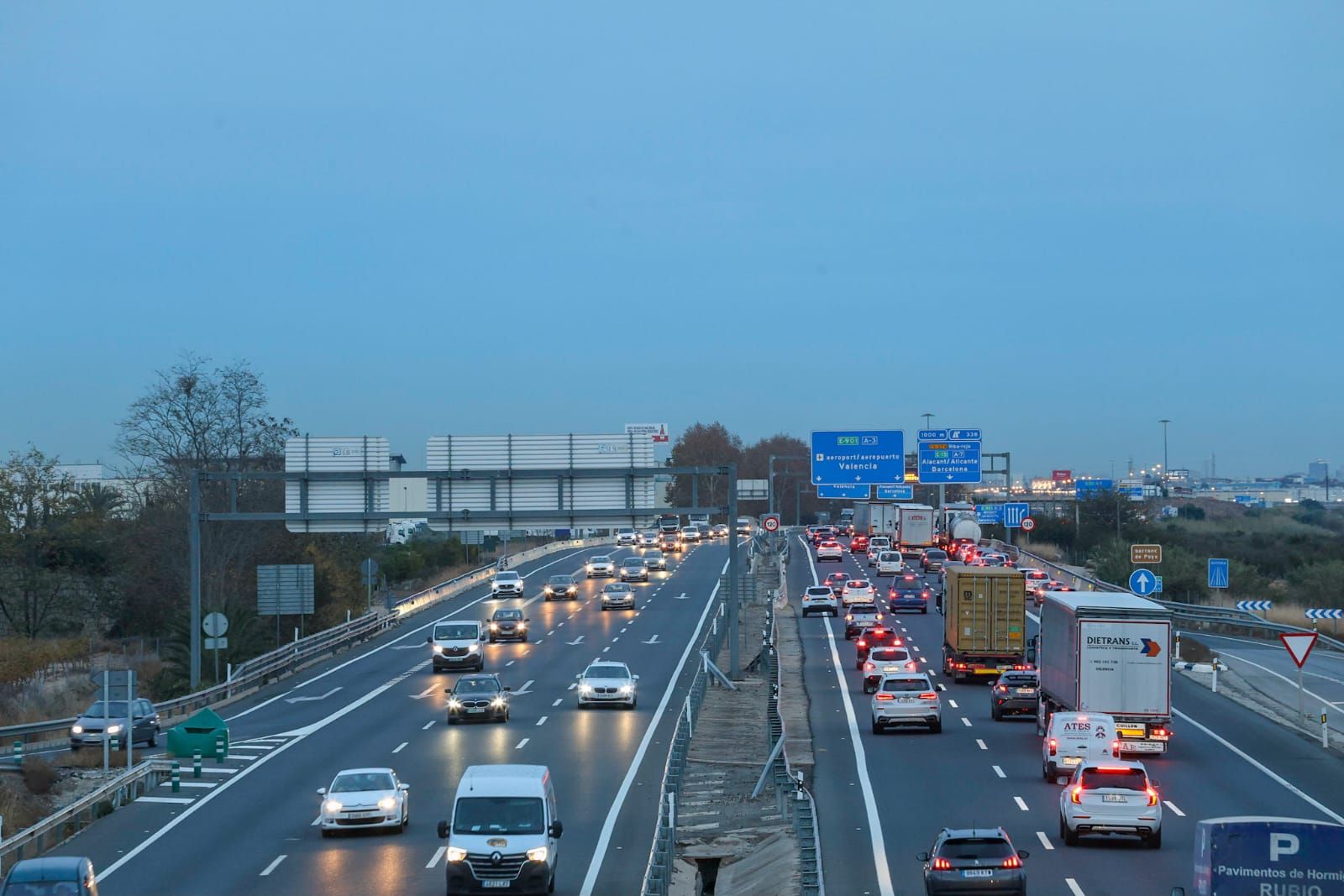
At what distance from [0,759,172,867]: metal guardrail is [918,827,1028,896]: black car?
42.7 ft

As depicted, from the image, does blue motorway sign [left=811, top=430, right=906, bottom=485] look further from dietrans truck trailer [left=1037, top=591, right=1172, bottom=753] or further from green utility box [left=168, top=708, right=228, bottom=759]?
green utility box [left=168, top=708, right=228, bottom=759]

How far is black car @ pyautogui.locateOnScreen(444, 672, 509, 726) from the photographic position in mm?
37438

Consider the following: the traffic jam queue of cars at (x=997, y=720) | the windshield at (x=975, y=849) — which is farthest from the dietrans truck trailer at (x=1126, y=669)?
the windshield at (x=975, y=849)

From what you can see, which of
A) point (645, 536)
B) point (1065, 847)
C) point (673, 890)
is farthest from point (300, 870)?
point (645, 536)

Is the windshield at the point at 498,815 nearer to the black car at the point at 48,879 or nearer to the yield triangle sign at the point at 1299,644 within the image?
the black car at the point at 48,879

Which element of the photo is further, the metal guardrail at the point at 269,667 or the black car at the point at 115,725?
the metal guardrail at the point at 269,667

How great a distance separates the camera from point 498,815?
1992 centimetres

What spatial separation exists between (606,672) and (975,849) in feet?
78.7

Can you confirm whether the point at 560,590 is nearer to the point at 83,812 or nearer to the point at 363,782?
the point at 83,812

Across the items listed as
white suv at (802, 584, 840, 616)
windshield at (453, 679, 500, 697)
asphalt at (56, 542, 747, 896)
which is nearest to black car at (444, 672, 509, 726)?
windshield at (453, 679, 500, 697)

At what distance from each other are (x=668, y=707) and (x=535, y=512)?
25.9 feet

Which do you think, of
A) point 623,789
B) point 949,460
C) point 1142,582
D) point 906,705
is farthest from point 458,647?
point 949,460

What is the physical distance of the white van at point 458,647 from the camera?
163 ft

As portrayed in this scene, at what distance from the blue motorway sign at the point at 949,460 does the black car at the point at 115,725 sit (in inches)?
2083
